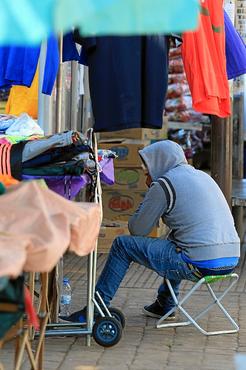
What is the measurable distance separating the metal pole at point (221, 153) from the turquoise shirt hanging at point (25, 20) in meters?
5.34

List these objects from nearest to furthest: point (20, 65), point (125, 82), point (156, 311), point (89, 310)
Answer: point (125, 82) → point (89, 310) → point (156, 311) → point (20, 65)

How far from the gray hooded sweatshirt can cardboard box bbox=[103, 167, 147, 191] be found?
10.9 feet

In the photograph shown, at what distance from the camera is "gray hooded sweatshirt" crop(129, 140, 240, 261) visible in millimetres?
5484

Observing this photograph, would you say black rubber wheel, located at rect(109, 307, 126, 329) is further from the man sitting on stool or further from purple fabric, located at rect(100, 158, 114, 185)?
purple fabric, located at rect(100, 158, 114, 185)

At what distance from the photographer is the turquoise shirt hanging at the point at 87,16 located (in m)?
2.82

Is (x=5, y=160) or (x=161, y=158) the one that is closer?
(x=5, y=160)

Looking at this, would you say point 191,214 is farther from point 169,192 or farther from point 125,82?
point 125,82

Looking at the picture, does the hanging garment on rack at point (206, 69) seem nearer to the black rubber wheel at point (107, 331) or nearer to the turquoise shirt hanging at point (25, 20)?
the black rubber wheel at point (107, 331)

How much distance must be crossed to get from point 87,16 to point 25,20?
228 mm

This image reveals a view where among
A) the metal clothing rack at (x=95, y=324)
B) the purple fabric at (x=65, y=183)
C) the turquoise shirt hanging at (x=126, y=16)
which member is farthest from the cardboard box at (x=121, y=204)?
the turquoise shirt hanging at (x=126, y=16)

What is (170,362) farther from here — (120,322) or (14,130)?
(14,130)

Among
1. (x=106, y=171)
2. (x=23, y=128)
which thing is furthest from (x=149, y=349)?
(x=23, y=128)

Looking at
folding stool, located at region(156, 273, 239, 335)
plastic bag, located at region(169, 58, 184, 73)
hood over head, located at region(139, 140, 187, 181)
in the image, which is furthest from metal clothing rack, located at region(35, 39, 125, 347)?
plastic bag, located at region(169, 58, 184, 73)

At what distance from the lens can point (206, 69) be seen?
5.73m
